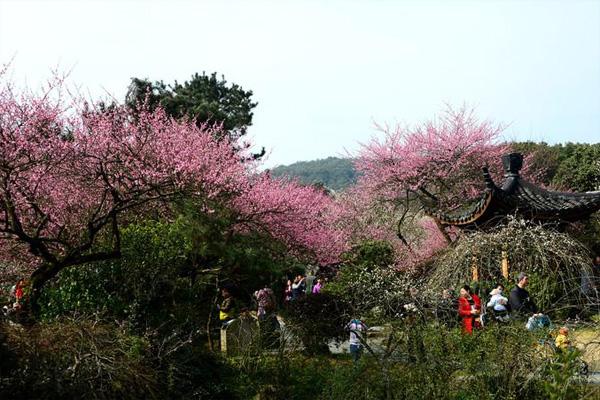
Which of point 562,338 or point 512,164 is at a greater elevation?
point 512,164

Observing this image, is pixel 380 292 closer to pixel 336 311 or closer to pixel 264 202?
pixel 336 311

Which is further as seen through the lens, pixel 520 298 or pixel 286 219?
pixel 286 219

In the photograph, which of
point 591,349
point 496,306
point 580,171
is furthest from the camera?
point 580,171

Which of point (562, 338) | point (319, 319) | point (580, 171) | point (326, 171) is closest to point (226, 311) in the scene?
point (319, 319)

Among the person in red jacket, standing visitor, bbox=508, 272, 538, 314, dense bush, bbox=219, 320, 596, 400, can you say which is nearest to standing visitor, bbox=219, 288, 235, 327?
dense bush, bbox=219, 320, 596, 400

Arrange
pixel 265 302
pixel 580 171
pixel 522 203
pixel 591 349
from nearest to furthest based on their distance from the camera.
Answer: pixel 591 349 → pixel 265 302 → pixel 522 203 → pixel 580 171

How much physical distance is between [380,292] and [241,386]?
8.18 feet

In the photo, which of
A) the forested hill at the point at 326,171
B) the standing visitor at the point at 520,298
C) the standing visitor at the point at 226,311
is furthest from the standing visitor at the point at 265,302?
the forested hill at the point at 326,171

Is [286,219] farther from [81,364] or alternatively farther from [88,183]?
[81,364]

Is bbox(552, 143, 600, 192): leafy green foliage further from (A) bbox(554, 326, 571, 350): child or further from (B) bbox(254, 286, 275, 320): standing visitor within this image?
(A) bbox(554, 326, 571, 350): child

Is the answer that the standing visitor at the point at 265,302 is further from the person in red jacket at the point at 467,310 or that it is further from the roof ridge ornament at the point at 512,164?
the roof ridge ornament at the point at 512,164

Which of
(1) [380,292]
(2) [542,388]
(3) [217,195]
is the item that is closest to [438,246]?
(3) [217,195]

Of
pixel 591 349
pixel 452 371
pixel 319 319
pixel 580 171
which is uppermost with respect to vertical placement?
pixel 580 171

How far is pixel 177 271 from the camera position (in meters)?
9.34
